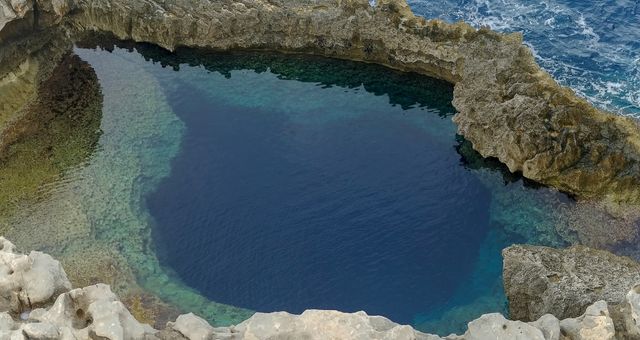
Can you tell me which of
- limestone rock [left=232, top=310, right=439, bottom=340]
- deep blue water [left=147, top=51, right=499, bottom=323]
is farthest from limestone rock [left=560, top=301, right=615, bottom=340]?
deep blue water [left=147, top=51, right=499, bottom=323]

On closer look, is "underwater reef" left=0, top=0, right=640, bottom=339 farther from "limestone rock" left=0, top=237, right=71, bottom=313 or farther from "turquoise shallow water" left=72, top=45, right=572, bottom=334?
"turquoise shallow water" left=72, top=45, right=572, bottom=334

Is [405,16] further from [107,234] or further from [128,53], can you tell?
[107,234]

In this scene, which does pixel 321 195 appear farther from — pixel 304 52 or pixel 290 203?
pixel 304 52

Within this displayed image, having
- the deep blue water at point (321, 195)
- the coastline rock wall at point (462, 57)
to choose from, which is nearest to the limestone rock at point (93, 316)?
the deep blue water at point (321, 195)

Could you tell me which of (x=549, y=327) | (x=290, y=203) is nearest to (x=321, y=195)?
(x=290, y=203)

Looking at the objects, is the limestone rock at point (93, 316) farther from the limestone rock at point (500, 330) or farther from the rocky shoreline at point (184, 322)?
the limestone rock at point (500, 330)

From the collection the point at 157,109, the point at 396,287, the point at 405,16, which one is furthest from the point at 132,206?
the point at 405,16

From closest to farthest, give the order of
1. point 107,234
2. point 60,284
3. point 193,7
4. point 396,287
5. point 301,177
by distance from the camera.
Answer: point 60,284, point 396,287, point 107,234, point 301,177, point 193,7
